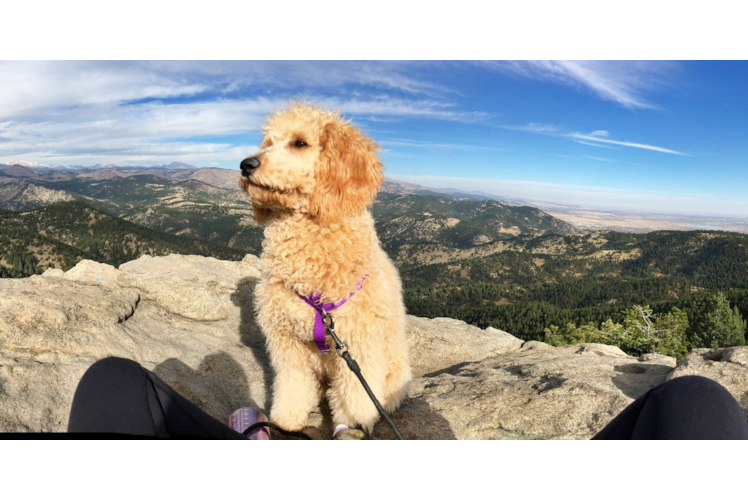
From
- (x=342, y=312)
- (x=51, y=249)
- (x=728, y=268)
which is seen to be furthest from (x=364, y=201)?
(x=728, y=268)

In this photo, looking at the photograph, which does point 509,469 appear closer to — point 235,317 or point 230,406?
point 230,406

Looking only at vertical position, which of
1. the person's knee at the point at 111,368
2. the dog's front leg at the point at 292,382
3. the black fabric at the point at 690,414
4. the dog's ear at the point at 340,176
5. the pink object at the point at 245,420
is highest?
the dog's ear at the point at 340,176

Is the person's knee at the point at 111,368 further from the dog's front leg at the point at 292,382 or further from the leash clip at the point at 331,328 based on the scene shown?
the dog's front leg at the point at 292,382

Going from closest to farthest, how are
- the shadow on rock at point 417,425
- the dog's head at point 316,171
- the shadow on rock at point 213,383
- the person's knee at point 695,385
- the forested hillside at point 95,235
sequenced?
the person's knee at point 695,385 < the dog's head at point 316,171 < the shadow on rock at point 417,425 < the shadow on rock at point 213,383 < the forested hillside at point 95,235

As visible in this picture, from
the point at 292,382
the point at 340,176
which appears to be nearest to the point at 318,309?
the point at 292,382

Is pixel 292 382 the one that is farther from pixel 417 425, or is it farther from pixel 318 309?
pixel 417 425

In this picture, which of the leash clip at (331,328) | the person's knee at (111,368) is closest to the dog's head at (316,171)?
the leash clip at (331,328)
